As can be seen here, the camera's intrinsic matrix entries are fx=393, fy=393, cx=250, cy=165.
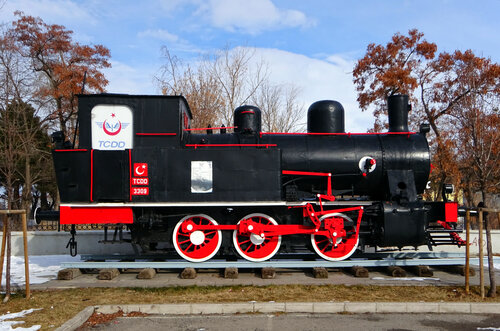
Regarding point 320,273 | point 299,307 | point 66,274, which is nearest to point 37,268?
point 66,274

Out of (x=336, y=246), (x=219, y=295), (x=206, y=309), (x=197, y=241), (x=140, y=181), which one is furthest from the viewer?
(x=336, y=246)

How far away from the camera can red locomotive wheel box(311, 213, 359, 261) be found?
798 centimetres

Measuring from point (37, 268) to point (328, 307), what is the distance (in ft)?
21.8

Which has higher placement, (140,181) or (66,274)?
(140,181)

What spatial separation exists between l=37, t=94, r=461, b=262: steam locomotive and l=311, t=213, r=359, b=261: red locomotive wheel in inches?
0.9

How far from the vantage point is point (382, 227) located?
25.1ft

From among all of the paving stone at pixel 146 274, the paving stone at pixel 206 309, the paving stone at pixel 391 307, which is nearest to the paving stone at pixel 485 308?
the paving stone at pixel 391 307

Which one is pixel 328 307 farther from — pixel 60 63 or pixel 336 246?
pixel 60 63

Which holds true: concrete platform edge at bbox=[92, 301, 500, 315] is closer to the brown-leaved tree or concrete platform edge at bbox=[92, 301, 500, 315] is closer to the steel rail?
the steel rail

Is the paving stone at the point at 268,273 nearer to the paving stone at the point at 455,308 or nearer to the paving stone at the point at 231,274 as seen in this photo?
the paving stone at the point at 231,274

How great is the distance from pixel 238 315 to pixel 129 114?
4326mm

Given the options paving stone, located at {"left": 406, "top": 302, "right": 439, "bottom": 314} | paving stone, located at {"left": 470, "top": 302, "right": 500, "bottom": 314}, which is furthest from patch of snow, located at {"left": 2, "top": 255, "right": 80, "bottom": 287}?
paving stone, located at {"left": 470, "top": 302, "right": 500, "bottom": 314}

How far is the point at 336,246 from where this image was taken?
8133 millimetres

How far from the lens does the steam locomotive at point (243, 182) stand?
7.35 metres
